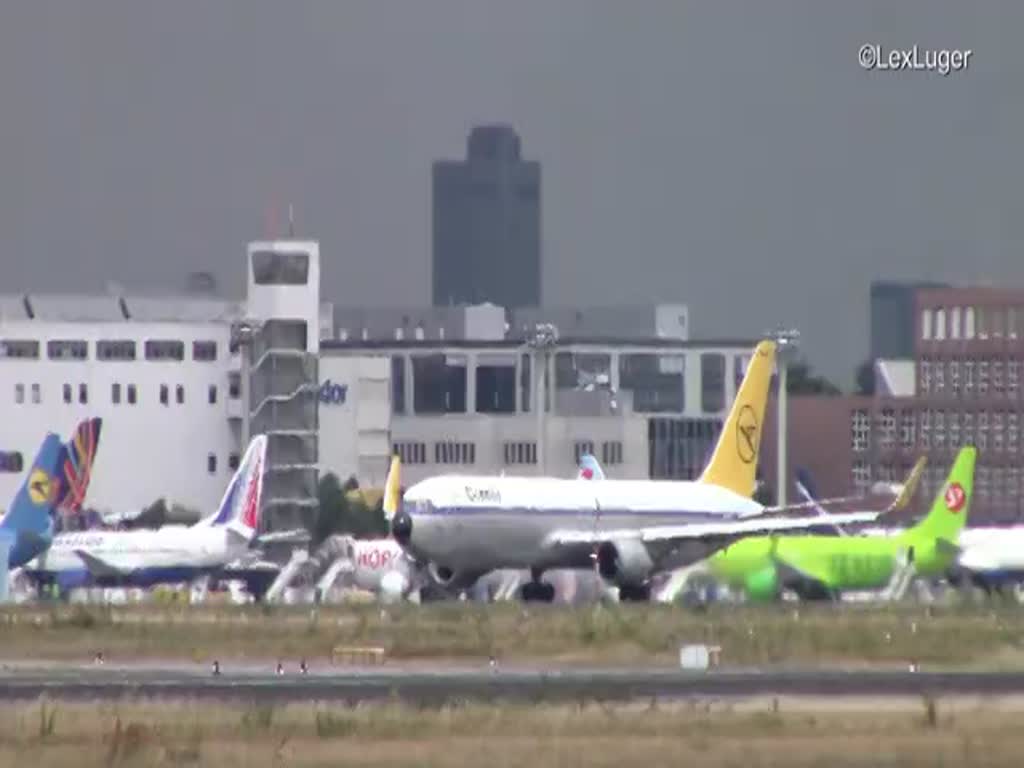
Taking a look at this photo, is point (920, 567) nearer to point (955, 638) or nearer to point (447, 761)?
point (955, 638)

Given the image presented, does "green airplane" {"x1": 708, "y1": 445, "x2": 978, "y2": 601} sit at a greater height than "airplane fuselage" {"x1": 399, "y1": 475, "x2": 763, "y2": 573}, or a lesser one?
lesser

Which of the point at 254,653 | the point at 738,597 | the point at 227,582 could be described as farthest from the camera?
the point at 227,582

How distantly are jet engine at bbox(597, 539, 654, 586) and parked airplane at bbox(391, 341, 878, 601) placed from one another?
0.10 ft

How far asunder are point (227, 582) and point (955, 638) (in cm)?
6412

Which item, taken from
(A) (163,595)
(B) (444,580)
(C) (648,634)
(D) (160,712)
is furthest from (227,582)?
(D) (160,712)

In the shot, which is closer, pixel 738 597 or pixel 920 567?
pixel 738 597

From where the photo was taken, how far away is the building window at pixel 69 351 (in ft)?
640

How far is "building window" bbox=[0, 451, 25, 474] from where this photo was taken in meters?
191

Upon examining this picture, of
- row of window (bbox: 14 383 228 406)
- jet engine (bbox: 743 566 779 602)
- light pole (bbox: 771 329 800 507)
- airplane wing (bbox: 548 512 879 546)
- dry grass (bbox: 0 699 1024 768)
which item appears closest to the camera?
dry grass (bbox: 0 699 1024 768)

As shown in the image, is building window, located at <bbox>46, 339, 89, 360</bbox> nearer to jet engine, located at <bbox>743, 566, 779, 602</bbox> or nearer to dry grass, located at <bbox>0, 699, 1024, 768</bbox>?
jet engine, located at <bbox>743, 566, 779, 602</bbox>

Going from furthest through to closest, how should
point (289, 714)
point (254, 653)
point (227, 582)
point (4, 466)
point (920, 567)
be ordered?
point (4, 466), point (227, 582), point (920, 567), point (254, 653), point (289, 714)

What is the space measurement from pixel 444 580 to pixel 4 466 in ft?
299

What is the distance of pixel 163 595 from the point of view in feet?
378

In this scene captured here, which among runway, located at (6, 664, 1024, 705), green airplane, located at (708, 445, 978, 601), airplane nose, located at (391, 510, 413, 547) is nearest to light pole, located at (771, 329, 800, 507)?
green airplane, located at (708, 445, 978, 601)
